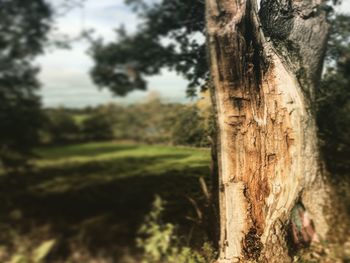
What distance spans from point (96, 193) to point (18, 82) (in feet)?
9.75

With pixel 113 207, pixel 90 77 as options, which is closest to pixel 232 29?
pixel 90 77

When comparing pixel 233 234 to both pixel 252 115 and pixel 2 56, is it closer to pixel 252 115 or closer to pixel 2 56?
pixel 252 115

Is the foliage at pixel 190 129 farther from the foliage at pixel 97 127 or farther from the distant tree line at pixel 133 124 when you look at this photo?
the foliage at pixel 97 127

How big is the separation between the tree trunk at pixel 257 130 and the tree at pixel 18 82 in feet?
8.80

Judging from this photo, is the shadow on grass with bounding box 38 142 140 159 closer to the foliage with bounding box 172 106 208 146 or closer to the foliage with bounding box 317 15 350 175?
the foliage with bounding box 172 106 208 146

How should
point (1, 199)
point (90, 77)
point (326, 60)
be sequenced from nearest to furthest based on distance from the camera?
point (90, 77) < point (1, 199) < point (326, 60)

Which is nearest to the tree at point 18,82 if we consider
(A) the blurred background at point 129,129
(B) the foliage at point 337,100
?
(A) the blurred background at point 129,129

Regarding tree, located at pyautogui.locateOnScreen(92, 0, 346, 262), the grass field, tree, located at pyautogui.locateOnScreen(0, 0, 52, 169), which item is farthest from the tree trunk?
tree, located at pyautogui.locateOnScreen(0, 0, 52, 169)

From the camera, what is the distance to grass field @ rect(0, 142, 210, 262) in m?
4.71

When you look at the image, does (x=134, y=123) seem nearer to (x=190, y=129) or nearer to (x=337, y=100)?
(x=190, y=129)

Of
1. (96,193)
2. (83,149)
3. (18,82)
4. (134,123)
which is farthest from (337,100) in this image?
(96,193)

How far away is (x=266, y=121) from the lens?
3.54 metres

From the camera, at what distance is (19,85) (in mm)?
4699

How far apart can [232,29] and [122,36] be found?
251 centimetres
